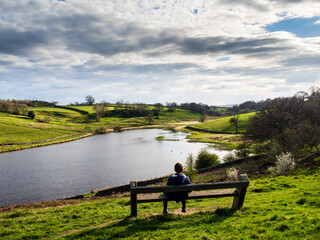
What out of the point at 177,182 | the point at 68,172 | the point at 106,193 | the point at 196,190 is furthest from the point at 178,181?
the point at 68,172

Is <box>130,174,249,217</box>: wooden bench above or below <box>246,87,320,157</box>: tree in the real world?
below

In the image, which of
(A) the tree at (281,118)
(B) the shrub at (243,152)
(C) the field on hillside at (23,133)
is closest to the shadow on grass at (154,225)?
(B) the shrub at (243,152)

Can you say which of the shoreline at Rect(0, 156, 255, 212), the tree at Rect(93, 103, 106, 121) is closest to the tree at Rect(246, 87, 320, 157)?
the shoreline at Rect(0, 156, 255, 212)

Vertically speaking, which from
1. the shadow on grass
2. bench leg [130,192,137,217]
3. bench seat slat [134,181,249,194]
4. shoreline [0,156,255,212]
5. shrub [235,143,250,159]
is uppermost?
bench seat slat [134,181,249,194]

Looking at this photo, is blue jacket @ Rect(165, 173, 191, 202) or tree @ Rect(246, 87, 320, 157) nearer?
blue jacket @ Rect(165, 173, 191, 202)

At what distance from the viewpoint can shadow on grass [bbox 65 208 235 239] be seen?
290 inches

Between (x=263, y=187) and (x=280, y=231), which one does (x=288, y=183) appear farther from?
(x=280, y=231)

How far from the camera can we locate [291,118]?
40.7m

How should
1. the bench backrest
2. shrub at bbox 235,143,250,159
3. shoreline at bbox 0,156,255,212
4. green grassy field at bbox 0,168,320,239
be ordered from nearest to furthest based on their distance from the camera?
green grassy field at bbox 0,168,320,239, the bench backrest, shoreline at bbox 0,156,255,212, shrub at bbox 235,143,250,159

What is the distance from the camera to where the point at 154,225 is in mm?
7840

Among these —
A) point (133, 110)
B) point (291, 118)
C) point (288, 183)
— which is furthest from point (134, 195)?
point (133, 110)

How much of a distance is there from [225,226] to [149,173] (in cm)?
3284

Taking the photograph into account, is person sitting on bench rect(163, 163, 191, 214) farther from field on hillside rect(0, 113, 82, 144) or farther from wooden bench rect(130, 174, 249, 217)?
field on hillside rect(0, 113, 82, 144)

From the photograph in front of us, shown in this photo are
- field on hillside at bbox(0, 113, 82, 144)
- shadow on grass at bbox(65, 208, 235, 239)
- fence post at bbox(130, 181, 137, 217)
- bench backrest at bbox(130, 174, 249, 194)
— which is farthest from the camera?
field on hillside at bbox(0, 113, 82, 144)
